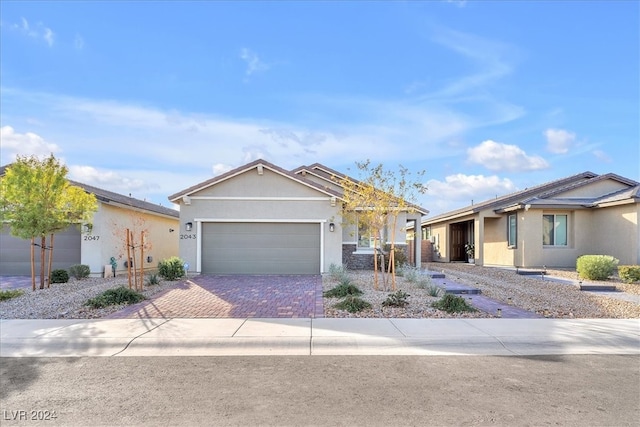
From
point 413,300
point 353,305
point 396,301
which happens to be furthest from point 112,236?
point 413,300

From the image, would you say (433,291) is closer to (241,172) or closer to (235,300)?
(235,300)

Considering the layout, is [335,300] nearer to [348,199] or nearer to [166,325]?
[348,199]

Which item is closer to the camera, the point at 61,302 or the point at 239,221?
the point at 61,302

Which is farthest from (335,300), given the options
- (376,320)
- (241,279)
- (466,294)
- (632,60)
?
(632,60)

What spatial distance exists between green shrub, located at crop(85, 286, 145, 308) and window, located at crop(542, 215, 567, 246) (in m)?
17.5

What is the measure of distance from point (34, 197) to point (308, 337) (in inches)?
385

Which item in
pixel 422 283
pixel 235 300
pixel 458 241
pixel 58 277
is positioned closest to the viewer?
pixel 235 300

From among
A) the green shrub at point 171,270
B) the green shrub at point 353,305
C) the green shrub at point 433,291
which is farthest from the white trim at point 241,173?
the green shrub at point 353,305

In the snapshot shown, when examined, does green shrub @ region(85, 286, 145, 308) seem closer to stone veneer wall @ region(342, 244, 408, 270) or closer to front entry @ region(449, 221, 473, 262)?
stone veneer wall @ region(342, 244, 408, 270)

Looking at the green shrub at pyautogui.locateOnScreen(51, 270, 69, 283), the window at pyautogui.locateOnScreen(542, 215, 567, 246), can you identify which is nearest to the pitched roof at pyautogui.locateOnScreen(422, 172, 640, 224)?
the window at pyautogui.locateOnScreen(542, 215, 567, 246)

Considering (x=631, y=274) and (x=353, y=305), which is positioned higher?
(x=631, y=274)

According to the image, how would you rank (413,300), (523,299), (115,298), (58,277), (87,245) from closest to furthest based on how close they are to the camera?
(115,298) < (413,300) < (523,299) < (58,277) < (87,245)

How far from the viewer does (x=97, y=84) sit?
44.7ft

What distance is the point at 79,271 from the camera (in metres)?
14.7
